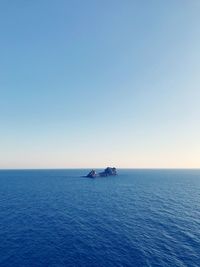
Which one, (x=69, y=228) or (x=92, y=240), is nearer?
(x=92, y=240)

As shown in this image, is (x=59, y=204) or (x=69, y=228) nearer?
(x=69, y=228)

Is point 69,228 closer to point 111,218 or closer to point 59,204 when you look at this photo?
point 111,218

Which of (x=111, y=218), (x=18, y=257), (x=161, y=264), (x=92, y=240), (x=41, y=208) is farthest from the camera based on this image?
(x=41, y=208)

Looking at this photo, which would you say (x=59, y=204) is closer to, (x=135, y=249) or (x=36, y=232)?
(x=36, y=232)

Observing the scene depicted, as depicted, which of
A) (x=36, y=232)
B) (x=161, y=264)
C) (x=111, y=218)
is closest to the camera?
(x=161, y=264)

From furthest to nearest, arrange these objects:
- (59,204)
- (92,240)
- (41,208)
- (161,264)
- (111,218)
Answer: (59,204), (41,208), (111,218), (92,240), (161,264)

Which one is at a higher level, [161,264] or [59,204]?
[59,204]

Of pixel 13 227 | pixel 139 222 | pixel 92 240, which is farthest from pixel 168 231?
pixel 13 227

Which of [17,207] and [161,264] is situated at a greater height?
[17,207]

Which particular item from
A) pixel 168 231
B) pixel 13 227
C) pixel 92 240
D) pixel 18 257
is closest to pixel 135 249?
pixel 92 240
